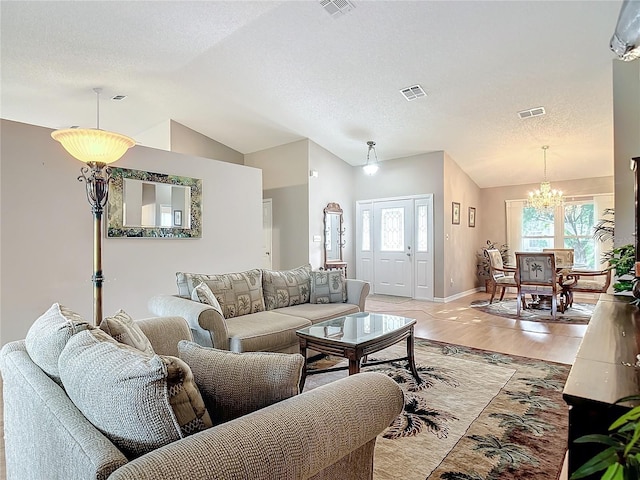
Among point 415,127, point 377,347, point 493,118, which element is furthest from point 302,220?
point 377,347

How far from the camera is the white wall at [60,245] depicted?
3.47m

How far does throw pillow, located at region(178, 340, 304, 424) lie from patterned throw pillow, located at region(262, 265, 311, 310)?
7.88 ft

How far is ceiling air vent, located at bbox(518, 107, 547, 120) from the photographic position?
4746 mm

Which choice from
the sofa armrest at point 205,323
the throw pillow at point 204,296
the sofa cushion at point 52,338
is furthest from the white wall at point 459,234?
the sofa cushion at point 52,338

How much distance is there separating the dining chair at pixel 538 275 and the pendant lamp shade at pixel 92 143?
17.1 feet

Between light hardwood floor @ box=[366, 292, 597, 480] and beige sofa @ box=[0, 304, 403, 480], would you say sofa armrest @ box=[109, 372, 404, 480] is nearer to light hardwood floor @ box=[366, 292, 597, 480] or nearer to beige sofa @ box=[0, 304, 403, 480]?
beige sofa @ box=[0, 304, 403, 480]

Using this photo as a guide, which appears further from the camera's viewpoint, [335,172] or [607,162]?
[335,172]

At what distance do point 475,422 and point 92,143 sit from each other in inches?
128

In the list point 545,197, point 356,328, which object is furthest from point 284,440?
point 545,197

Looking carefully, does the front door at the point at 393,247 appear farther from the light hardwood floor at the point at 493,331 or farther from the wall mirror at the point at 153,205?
the wall mirror at the point at 153,205

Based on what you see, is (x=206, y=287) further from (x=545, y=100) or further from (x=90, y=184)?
(x=545, y=100)

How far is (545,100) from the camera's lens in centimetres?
454

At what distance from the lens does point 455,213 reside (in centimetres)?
697

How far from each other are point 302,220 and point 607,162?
216 inches
